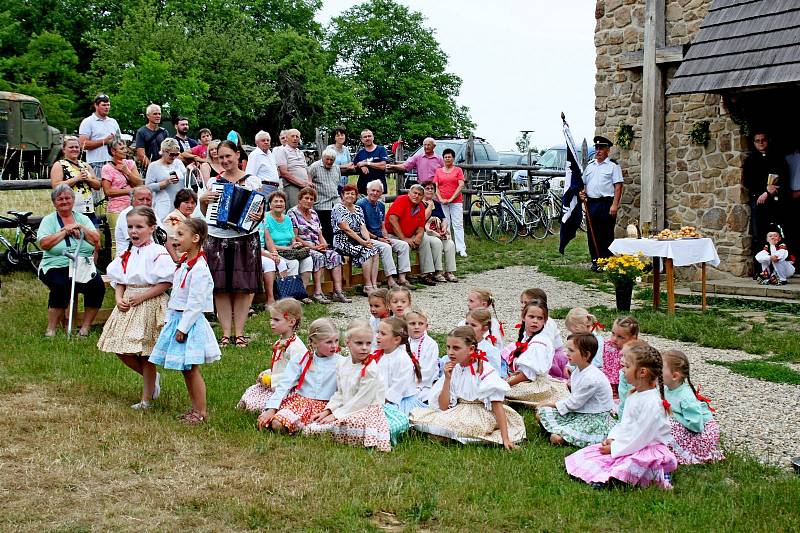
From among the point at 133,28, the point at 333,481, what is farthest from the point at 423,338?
the point at 133,28

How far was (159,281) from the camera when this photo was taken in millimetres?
6637

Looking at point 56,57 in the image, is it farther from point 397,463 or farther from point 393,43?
point 397,463

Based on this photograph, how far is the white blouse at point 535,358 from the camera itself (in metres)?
6.86

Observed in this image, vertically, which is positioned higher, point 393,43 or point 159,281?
point 393,43

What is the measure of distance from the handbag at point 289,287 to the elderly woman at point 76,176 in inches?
94.0

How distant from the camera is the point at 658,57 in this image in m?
14.0

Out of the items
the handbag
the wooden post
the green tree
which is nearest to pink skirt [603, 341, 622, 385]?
the handbag

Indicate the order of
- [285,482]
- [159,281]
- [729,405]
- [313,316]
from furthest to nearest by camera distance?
[313,316] → [729,405] → [159,281] → [285,482]

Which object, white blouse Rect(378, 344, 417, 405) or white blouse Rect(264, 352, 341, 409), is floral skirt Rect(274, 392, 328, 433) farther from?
white blouse Rect(378, 344, 417, 405)

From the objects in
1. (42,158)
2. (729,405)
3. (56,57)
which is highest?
(56,57)

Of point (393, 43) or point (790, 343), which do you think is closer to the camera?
point (790, 343)

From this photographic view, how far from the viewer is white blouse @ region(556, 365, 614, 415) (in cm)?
599

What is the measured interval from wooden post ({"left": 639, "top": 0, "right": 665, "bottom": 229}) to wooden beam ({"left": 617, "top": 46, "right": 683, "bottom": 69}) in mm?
105

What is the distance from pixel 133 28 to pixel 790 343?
122 feet
